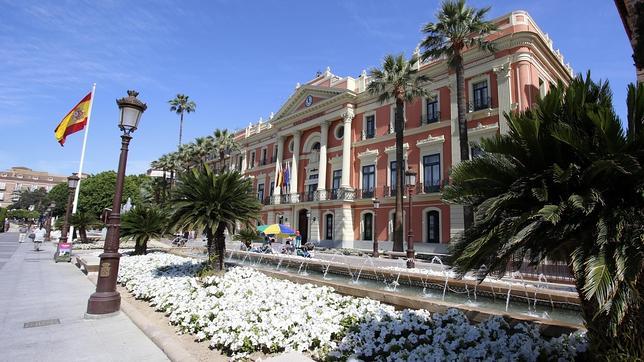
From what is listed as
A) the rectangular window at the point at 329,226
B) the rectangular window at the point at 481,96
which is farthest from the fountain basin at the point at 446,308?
the rectangular window at the point at 329,226

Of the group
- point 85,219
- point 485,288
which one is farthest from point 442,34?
point 85,219

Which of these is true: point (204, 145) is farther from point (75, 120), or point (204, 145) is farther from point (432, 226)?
point (432, 226)

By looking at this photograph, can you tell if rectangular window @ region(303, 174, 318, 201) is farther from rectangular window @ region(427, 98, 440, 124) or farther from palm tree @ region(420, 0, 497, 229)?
palm tree @ region(420, 0, 497, 229)

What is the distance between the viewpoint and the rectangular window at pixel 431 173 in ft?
88.9

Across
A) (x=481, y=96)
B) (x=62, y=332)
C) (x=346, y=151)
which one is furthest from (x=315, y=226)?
(x=62, y=332)

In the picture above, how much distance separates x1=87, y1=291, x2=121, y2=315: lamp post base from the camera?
7.00 meters

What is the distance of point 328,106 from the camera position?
3575 cm

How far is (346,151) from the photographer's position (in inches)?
1304

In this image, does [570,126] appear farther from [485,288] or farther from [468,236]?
[485,288]

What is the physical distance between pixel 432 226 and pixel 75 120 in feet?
77.8

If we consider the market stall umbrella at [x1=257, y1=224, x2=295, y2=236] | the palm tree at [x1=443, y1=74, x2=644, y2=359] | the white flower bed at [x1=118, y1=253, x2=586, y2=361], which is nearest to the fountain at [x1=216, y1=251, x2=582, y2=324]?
the palm tree at [x1=443, y1=74, x2=644, y2=359]

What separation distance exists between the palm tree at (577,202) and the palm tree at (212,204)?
304 inches

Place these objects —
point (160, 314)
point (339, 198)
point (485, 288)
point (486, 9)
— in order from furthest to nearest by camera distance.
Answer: point (339, 198) < point (486, 9) < point (485, 288) < point (160, 314)

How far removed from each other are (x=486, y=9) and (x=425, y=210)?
13.6 meters
